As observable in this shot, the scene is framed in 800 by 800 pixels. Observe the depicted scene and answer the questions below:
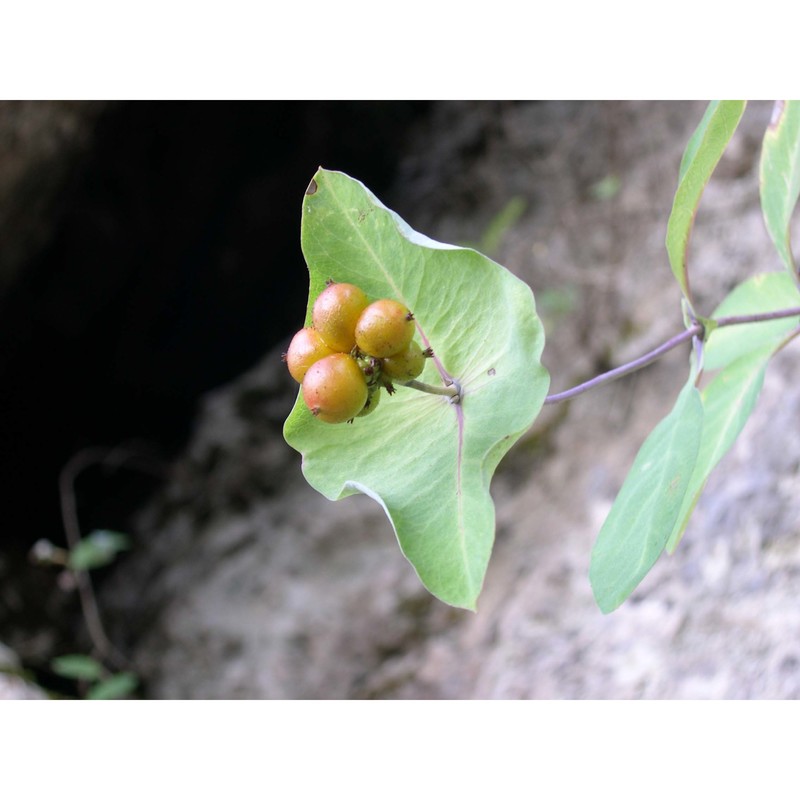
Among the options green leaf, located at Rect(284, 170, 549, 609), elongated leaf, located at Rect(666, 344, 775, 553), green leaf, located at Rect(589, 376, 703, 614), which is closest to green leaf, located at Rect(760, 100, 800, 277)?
elongated leaf, located at Rect(666, 344, 775, 553)

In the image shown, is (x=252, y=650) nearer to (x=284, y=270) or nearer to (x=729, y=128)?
(x=284, y=270)

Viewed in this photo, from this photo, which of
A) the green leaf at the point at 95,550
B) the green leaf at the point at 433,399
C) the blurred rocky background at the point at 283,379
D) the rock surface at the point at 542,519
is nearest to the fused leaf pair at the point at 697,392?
the green leaf at the point at 433,399

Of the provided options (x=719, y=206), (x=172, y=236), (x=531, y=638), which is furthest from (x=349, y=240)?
(x=172, y=236)

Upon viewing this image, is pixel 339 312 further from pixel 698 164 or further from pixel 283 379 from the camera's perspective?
pixel 283 379

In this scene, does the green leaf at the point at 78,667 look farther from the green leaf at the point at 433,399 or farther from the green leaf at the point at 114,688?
the green leaf at the point at 433,399

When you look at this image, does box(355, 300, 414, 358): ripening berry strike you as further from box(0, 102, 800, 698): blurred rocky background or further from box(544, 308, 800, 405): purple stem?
box(0, 102, 800, 698): blurred rocky background

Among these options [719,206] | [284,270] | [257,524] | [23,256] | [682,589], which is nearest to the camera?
[682,589]
